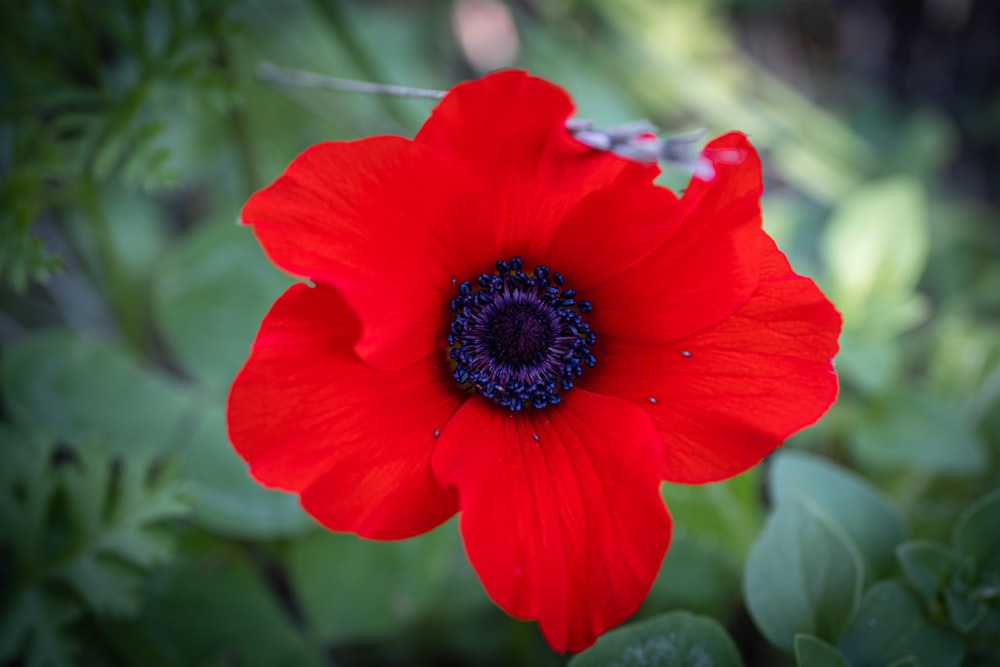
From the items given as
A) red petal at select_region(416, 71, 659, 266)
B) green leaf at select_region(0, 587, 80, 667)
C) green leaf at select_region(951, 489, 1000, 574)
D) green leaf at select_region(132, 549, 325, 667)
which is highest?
red petal at select_region(416, 71, 659, 266)

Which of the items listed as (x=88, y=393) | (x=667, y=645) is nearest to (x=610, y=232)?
(x=667, y=645)

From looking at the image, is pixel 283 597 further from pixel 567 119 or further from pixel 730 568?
pixel 567 119

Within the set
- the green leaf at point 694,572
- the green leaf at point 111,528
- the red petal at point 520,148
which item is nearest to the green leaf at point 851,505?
the green leaf at point 694,572

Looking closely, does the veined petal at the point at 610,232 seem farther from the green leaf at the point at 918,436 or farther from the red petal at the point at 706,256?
the green leaf at the point at 918,436

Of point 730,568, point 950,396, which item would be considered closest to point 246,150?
point 730,568

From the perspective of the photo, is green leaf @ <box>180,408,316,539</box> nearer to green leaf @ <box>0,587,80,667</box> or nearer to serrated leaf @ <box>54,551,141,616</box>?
serrated leaf @ <box>54,551,141,616</box>

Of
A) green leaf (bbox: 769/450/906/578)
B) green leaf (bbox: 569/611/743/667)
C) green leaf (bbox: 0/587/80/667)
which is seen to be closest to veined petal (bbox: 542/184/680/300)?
green leaf (bbox: 569/611/743/667)
